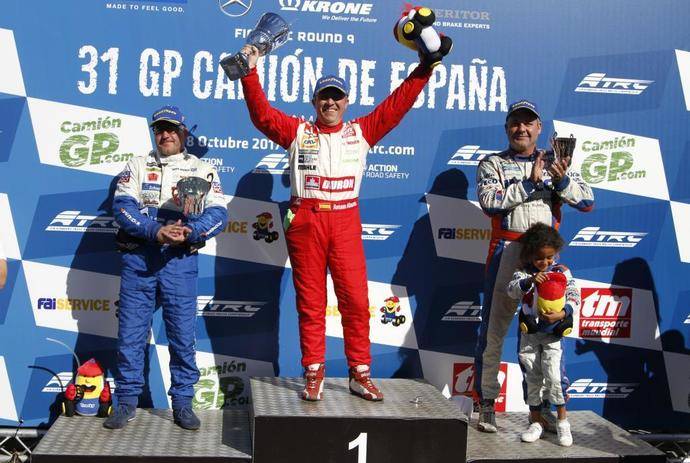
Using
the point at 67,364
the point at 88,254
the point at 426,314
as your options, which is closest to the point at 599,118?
the point at 426,314

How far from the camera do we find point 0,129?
491 centimetres

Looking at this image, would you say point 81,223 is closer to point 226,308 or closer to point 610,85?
point 226,308

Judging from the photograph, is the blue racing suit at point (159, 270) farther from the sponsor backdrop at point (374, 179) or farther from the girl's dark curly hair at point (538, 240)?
the girl's dark curly hair at point (538, 240)

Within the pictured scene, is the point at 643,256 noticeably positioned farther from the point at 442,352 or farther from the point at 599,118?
the point at 442,352

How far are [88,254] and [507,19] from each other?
2.76 m

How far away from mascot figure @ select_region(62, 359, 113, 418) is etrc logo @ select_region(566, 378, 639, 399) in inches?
106

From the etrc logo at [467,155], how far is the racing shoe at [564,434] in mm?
1575

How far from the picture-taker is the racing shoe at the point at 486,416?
4.75 meters

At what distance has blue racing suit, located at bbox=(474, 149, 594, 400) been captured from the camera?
4594 millimetres

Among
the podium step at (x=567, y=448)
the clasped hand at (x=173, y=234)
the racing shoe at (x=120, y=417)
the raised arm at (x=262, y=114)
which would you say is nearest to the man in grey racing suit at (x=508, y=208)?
the podium step at (x=567, y=448)

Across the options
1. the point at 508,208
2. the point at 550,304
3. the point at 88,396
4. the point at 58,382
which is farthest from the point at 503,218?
the point at 58,382

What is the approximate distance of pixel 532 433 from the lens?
456 cm

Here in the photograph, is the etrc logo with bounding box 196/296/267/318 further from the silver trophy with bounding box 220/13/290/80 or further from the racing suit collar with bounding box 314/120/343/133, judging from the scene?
the silver trophy with bounding box 220/13/290/80

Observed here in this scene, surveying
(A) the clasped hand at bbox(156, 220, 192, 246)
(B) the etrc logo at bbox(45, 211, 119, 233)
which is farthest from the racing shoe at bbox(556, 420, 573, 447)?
(B) the etrc logo at bbox(45, 211, 119, 233)
